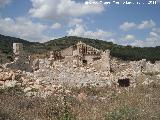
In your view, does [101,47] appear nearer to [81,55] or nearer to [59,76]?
[81,55]

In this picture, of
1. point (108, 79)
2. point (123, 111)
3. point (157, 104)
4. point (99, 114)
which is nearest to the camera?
point (123, 111)

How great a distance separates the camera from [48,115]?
34.3 feet

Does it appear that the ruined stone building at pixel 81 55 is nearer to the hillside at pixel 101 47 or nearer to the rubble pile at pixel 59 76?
the rubble pile at pixel 59 76

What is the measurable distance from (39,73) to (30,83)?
4.33 meters

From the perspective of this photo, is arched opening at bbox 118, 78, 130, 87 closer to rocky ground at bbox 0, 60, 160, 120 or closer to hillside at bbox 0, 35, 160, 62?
rocky ground at bbox 0, 60, 160, 120

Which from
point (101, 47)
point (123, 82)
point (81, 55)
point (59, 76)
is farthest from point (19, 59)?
point (101, 47)

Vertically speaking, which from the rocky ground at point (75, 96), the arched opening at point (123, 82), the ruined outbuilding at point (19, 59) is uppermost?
the ruined outbuilding at point (19, 59)

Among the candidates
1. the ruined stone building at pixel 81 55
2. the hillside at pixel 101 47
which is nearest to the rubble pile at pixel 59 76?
the ruined stone building at pixel 81 55

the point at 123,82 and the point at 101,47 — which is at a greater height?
the point at 101,47

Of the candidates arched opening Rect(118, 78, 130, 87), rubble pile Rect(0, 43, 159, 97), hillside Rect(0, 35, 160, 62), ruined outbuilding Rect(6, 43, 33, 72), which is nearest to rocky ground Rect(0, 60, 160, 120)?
rubble pile Rect(0, 43, 159, 97)

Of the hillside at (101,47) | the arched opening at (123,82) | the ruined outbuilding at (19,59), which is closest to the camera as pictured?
the arched opening at (123,82)

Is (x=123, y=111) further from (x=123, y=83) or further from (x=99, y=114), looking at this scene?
(x=123, y=83)

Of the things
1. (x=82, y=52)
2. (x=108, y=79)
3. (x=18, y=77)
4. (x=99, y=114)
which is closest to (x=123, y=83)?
(x=108, y=79)

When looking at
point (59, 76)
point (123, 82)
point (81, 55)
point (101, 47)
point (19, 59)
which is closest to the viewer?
point (59, 76)
